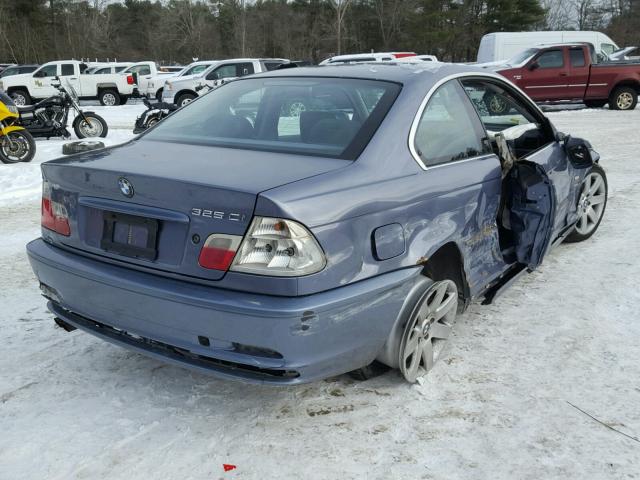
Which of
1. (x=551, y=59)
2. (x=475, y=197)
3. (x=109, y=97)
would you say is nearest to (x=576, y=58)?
(x=551, y=59)

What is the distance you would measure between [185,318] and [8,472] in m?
0.91

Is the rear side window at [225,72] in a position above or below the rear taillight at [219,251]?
above

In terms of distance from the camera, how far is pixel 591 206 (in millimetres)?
5246

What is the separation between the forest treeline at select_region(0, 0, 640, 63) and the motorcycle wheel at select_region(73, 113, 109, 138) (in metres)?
31.9

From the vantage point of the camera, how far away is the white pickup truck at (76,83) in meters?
22.6

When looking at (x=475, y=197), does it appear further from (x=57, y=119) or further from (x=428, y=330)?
(x=57, y=119)

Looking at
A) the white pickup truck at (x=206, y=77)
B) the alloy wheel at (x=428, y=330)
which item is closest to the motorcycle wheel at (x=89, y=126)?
the white pickup truck at (x=206, y=77)

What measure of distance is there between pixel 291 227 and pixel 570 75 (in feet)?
57.7

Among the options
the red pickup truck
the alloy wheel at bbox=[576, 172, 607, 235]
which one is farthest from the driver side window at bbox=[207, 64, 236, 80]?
the alloy wheel at bbox=[576, 172, 607, 235]

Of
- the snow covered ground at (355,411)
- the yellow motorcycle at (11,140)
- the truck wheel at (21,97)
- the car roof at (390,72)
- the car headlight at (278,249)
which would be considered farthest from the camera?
the truck wheel at (21,97)

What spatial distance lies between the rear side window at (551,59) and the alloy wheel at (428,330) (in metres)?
16.3

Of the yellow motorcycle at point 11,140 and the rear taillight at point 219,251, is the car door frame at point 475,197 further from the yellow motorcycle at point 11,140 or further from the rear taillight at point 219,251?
the yellow motorcycle at point 11,140

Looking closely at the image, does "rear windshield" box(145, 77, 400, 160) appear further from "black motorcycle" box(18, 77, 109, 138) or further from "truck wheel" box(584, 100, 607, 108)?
"truck wheel" box(584, 100, 607, 108)

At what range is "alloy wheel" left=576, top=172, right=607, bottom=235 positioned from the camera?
16.6 ft
